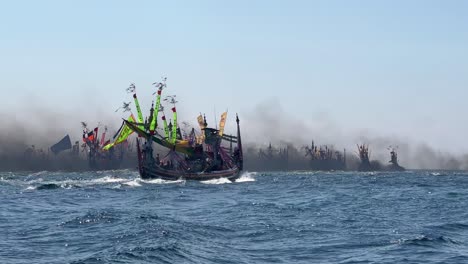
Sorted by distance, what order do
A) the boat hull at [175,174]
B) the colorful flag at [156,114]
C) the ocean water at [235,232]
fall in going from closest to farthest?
the ocean water at [235,232] → the boat hull at [175,174] → the colorful flag at [156,114]

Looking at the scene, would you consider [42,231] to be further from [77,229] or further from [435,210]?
[435,210]

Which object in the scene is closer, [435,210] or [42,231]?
[42,231]

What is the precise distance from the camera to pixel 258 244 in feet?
142

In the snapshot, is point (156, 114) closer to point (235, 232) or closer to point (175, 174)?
point (175, 174)

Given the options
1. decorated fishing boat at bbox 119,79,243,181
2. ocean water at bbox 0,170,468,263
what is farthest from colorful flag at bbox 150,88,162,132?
ocean water at bbox 0,170,468,263

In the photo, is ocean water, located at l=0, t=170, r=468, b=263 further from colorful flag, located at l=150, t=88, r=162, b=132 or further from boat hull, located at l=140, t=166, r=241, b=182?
colorful flag, located at l=150, t=88, r=162, b=132

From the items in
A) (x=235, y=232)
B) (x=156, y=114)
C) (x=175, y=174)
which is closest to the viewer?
(x=235, y=232)

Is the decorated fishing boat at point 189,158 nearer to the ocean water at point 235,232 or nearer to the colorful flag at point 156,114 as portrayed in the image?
the colorful flag at point 156,114

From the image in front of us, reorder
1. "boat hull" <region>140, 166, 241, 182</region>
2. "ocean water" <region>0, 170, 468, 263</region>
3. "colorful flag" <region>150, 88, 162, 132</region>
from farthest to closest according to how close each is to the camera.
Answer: "colorful flag" <region>150, 88, 162, 132</region> < "boat hull" <region>140, 166, 241, 182</region> < "ocean water" <region>0, 170, 468, 263</region>

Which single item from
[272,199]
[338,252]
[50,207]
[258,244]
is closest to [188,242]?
[258,244]

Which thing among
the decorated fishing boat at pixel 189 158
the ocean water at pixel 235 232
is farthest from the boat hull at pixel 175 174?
the ocean water at pixel 235 232

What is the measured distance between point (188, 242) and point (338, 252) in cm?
876

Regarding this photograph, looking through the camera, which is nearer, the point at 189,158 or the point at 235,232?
the point at 235,232

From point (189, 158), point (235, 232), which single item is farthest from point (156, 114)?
point (235, 232)
